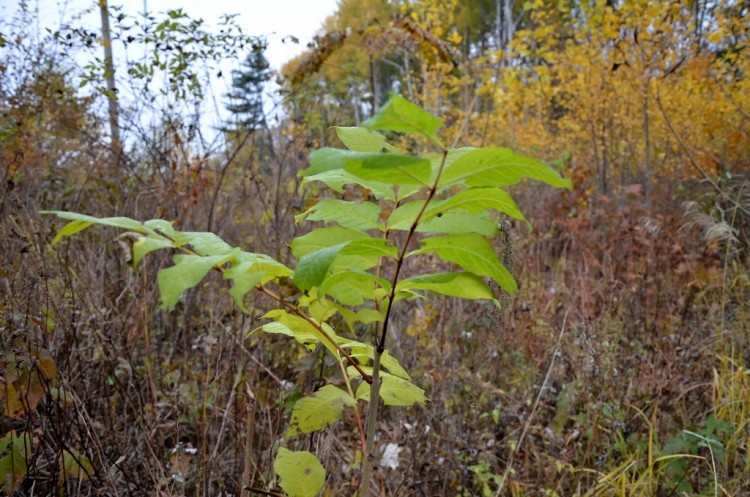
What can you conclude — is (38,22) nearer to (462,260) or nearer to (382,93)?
(462,260)

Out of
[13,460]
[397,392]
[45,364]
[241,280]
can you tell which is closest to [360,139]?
[241,280]

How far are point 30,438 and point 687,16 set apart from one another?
6.54 meters

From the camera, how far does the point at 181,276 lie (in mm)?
514

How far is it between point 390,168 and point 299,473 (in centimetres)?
53

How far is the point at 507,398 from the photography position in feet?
7.89

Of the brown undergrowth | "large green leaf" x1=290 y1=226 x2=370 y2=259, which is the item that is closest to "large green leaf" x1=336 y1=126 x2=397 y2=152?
"large green leaf" x1=290 y1=226 x2=370 y2=259

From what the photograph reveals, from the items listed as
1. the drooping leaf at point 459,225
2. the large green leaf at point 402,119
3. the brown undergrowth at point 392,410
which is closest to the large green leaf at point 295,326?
the drooping leaf at point 459,225

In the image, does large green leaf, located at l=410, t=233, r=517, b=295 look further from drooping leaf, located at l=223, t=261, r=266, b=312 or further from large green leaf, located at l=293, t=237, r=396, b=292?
drooping leaf, located at l=223, t=261, r=266, b=312

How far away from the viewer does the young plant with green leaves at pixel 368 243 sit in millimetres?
522

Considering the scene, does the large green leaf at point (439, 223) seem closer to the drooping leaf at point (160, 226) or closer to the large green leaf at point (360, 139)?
the large green leaf at point (360, 139)

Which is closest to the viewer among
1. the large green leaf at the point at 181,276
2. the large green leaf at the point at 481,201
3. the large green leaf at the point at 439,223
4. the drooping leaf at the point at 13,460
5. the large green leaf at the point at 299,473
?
the large green leaf at the point at 181,276

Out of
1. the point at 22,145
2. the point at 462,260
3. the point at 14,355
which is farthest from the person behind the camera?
the point at 22,145

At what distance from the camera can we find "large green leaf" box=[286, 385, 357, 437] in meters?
0.85

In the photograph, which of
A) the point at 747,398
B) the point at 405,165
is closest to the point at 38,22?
the point at 405,165
